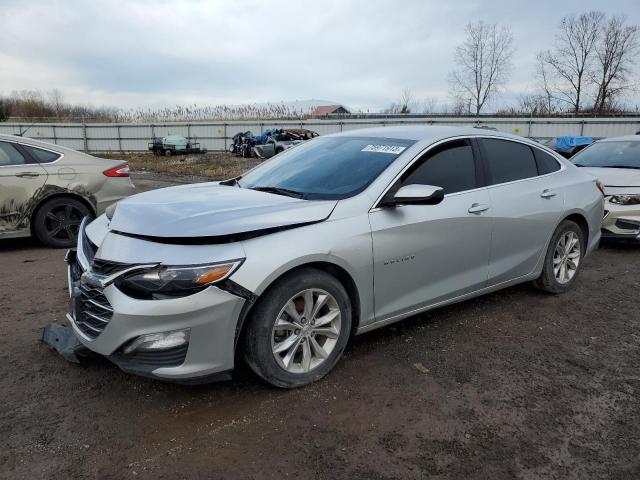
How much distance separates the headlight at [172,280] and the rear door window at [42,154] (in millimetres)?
4779

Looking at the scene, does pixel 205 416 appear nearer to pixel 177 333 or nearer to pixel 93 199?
pixel 177 333

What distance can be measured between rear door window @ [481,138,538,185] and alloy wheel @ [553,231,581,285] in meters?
0.76

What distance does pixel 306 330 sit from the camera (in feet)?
9.89

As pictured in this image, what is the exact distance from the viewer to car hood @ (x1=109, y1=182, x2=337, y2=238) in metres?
2.78

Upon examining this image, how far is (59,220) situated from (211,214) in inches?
181

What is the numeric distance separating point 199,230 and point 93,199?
460 centimetres

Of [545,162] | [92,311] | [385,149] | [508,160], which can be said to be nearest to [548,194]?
[545,162]

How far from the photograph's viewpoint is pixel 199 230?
2732 millimetres

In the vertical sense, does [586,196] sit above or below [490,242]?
above

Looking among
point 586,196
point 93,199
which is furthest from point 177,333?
point 93,199

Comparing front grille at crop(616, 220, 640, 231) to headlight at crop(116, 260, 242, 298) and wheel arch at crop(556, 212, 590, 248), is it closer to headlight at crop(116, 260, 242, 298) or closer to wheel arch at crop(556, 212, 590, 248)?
wheel arch at crop(556, 212, 590, 248)

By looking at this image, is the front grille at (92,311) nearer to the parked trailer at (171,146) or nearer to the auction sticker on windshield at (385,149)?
the auction sticker on windshield at (385,149)

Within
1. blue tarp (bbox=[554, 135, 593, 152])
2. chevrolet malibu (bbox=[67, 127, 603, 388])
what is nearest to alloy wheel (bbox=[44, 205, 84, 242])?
chevrolet malibu (bbox=[67, 127, 603, 388])

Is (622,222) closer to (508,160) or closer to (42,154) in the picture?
(508,160)
